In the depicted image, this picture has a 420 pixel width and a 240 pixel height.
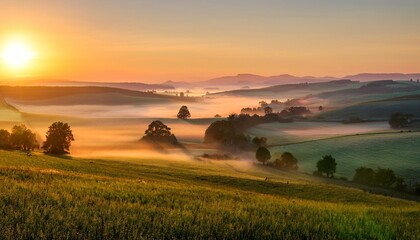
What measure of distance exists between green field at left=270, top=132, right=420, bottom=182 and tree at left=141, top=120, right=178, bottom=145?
43429mm

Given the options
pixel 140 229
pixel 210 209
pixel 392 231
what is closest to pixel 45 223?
pixel 140 229

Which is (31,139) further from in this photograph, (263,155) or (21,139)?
(263,155)

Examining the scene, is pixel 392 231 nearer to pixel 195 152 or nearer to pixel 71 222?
pixel 71 222

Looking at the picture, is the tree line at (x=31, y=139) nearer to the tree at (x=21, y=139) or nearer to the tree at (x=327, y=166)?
the tree at (x=21, y=139)

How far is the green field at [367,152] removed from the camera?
11375cm

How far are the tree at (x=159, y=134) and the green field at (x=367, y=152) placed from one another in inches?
1710

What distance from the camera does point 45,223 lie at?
37.8 feet

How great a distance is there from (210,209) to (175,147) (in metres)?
141

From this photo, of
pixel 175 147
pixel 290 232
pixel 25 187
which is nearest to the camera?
pixel 290 232

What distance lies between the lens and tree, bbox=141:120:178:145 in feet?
544

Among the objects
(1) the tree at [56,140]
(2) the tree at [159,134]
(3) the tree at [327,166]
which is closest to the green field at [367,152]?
(3) the tree at [327,166]

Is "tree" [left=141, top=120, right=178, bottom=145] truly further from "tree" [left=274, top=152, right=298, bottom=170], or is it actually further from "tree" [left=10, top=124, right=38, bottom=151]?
"tree" [left=10, top=124, right=38, bottom=151]

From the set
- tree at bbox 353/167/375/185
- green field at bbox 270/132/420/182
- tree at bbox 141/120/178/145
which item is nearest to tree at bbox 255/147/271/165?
green field at bbox 270/132/420/182

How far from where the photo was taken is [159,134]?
170750mm
